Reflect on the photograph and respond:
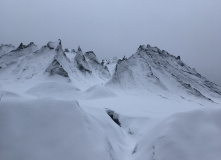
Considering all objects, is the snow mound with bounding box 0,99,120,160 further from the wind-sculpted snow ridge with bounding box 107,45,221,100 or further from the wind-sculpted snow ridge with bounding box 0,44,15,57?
the wind-sculpted snow ridge with bounding box 0,44,15,57

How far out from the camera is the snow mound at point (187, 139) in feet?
27.5

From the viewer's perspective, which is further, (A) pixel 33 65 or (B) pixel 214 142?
(A) pixel 33 65

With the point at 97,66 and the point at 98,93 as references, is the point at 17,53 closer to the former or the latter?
the point at 97,66

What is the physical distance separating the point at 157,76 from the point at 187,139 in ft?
105

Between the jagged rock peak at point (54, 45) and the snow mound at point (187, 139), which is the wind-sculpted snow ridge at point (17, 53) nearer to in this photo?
the jagged rock peak at point (54, 45)

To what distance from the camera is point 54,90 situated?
31094 millimetres

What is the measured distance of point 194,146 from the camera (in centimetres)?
876

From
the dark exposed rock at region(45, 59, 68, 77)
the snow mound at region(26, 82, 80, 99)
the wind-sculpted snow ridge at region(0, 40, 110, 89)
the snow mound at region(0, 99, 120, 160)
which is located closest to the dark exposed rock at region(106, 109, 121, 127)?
the snow mound at region(0, 99, 120, 160)

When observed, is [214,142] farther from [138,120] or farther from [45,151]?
[138,120]

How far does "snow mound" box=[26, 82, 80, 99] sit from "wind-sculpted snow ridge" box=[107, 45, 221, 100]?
26.9ft

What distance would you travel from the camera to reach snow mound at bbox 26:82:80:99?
96.7 ft

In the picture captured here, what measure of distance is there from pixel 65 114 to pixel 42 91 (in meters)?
21.4

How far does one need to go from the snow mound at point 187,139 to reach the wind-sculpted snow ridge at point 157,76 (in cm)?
2569

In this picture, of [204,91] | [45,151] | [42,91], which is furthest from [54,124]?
[204,91]
